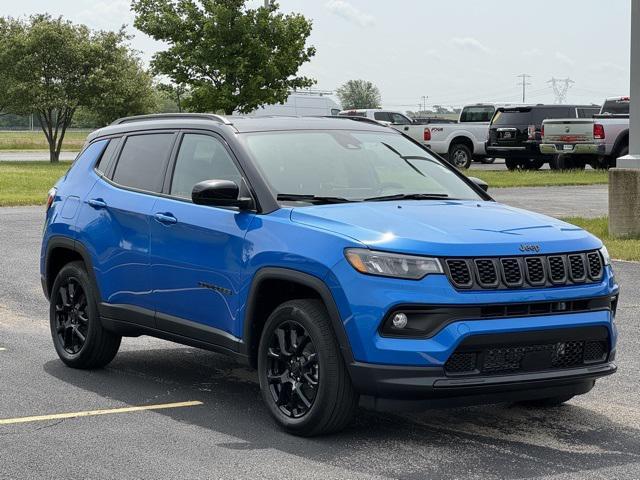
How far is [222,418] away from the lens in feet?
22.0

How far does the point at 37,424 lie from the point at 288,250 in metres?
1.71

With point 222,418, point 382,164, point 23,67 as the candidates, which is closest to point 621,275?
point 382,164

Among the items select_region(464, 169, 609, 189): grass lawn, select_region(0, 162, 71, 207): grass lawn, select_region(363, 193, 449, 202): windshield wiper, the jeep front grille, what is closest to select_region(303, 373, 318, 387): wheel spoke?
the jeep front grille

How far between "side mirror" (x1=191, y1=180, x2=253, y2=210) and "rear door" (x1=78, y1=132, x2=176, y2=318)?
865 mm

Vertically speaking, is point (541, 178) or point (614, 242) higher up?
point (614, 242)

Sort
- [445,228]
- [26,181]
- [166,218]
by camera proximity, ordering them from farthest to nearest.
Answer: [26,181] → [166,218] → [445,228]

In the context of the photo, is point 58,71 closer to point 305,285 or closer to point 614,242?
point 614,242

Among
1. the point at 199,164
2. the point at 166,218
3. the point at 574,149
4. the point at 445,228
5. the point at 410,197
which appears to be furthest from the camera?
the point at 574,149

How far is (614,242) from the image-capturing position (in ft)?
51.8

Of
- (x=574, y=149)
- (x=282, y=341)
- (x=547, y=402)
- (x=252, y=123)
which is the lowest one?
(x=574, y=149)

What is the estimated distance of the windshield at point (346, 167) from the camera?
267 inches

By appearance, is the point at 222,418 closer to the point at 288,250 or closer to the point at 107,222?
the point at 288,250

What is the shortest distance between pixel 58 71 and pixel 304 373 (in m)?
44.9

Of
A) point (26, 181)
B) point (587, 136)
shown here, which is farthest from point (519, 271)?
point (26, 181)
